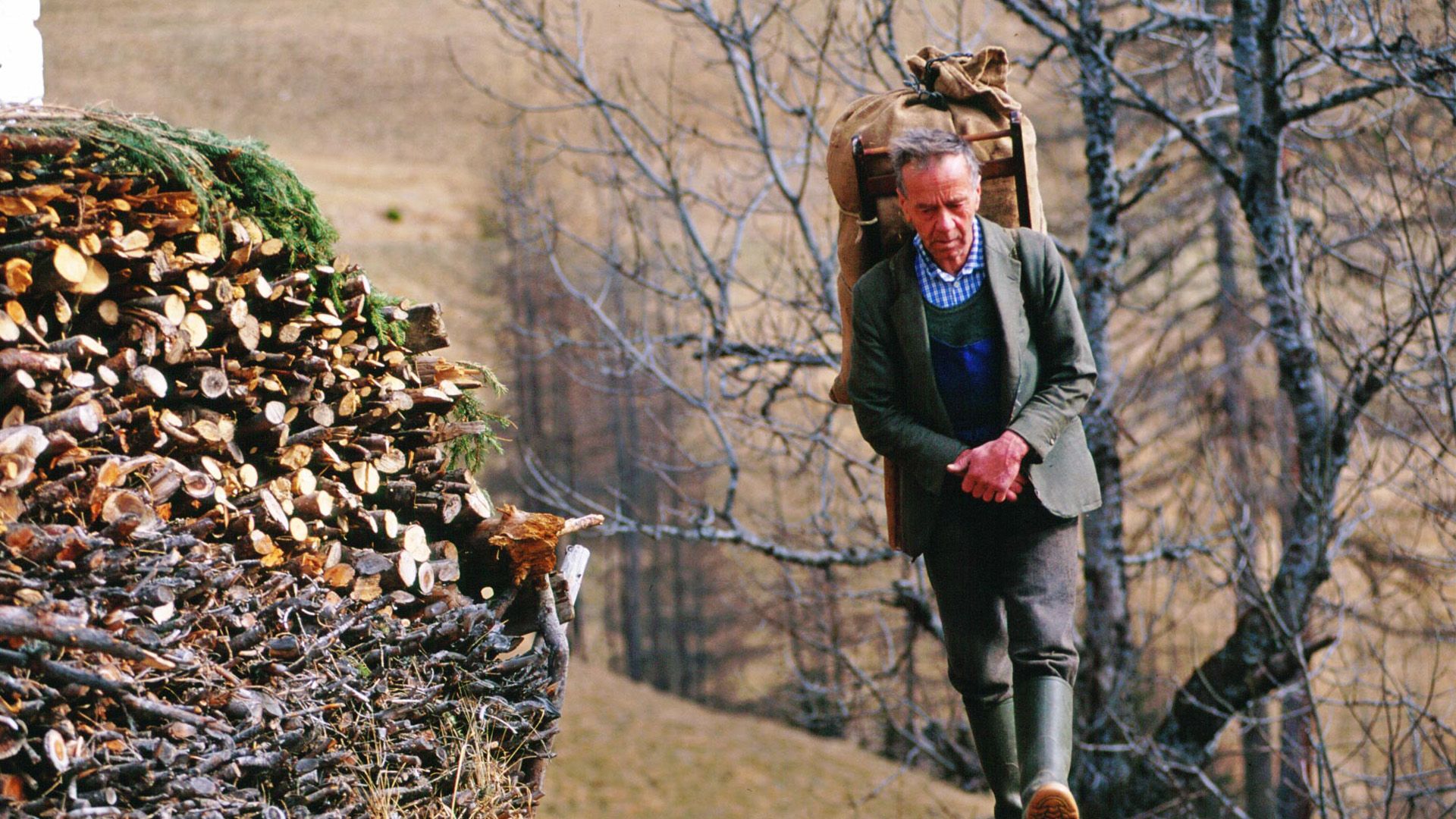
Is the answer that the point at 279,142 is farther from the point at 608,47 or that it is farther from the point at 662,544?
the point at 662,544

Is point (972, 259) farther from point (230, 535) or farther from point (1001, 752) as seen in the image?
point (230, 535)

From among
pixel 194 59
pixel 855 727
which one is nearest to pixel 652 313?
pixel 855 727

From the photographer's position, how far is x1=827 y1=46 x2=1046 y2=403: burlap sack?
11.4 feet

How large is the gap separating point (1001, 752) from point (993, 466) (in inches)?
29.5

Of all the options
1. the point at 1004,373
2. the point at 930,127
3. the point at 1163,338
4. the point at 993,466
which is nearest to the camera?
the point at 993,466

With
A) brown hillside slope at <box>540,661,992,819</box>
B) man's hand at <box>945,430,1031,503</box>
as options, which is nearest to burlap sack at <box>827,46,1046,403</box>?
man's hand at <box>945,430,1031,503</box>

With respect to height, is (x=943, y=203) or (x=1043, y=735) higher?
(x=943, y=203)

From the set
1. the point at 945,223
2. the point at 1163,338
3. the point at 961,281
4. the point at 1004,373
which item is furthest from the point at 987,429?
the point at 1163,338

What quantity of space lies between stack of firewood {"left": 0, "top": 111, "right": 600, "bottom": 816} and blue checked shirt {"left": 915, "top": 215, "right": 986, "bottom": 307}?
1.84 meters

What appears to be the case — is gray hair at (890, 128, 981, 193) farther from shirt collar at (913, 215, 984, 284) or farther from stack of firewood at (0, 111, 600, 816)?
stack of firewood at (0, 111, 600, 816)

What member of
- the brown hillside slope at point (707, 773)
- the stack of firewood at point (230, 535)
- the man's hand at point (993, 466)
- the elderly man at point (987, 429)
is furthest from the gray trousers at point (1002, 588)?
the brown hillside slope at point (707, 773)

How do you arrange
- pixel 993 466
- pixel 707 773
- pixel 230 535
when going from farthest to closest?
1. pixel 707 773
2. pixel 230 535
3. pixel 993 466

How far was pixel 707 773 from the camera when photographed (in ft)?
56.2

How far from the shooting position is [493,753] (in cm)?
447
